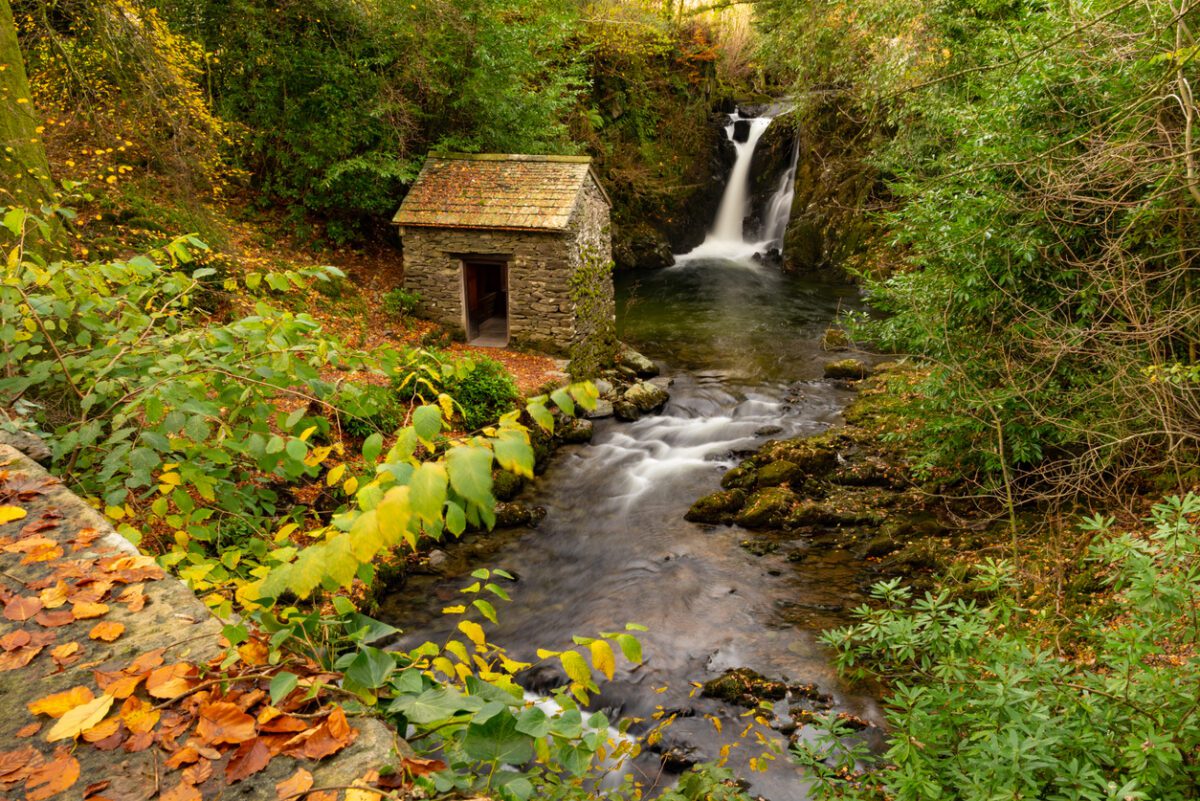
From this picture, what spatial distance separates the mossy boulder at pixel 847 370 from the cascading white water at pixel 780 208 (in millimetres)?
9683

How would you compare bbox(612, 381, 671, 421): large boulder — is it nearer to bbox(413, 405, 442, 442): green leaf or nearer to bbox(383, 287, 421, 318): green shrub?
bbox(383, 287, 421, 318): green shrub

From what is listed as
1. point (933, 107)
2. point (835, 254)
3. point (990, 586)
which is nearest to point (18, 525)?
point (990, 586)

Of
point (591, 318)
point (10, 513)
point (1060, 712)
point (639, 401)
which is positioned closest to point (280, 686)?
point (10, 513)

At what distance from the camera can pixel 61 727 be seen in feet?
5.73

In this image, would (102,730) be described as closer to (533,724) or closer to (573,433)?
(533,724)

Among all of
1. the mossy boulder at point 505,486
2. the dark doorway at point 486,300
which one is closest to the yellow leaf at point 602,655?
the mossy boulder at point 505,486

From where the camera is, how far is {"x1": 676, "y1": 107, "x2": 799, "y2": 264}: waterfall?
22.0 m

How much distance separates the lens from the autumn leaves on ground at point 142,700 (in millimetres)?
1644

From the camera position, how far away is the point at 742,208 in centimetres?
2289

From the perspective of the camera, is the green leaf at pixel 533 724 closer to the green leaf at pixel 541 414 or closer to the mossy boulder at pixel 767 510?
the green leaf at pixel 541 414

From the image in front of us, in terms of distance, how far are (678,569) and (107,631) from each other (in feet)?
20.4

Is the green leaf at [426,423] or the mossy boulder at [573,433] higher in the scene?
the green leaf at [426,423]

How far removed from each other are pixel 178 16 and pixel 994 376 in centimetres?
1379

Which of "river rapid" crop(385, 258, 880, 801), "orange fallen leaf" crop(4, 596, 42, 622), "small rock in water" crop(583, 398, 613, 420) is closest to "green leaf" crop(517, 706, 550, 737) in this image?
"orange fallen leaf" crop(4, 596, 42, 622)
